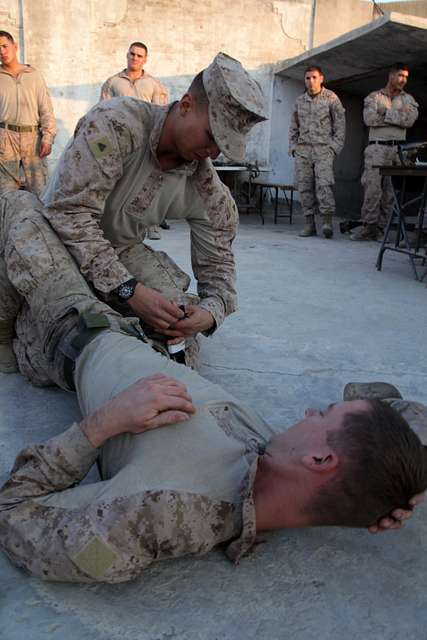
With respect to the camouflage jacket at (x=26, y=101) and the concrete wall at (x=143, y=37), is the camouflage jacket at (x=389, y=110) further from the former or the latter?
the concrete wall at (x=143, y=37)

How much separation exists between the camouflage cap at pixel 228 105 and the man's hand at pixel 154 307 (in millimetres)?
505

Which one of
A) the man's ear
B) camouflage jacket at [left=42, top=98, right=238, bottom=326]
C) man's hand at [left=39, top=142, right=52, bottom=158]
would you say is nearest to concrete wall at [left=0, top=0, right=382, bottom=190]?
man's hand at [left=39, top=142, right=52, bottom=158]

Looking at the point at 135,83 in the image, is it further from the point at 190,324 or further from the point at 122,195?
the point at 190,324

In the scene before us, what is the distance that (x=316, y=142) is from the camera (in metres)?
6.51

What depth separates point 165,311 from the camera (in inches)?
73.0

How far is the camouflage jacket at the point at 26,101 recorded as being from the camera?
509 centimetres

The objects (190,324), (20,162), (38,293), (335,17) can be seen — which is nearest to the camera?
(38,293)

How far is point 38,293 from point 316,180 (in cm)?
539

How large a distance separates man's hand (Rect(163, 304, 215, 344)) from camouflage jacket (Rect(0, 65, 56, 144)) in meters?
4.00

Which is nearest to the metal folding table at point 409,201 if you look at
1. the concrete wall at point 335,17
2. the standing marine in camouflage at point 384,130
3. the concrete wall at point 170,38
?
the standing marine in camouflage at point 384,130

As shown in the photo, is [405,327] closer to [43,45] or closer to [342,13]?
[43,45]

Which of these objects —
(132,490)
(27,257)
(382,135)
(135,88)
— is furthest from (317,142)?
(132,490)

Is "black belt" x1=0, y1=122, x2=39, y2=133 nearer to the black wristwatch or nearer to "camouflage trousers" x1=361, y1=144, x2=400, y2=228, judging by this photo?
"camouflage trousers" x1=361, y1=144, x2=400, y2=228

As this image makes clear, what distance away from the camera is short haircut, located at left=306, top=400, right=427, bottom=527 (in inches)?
40.7
